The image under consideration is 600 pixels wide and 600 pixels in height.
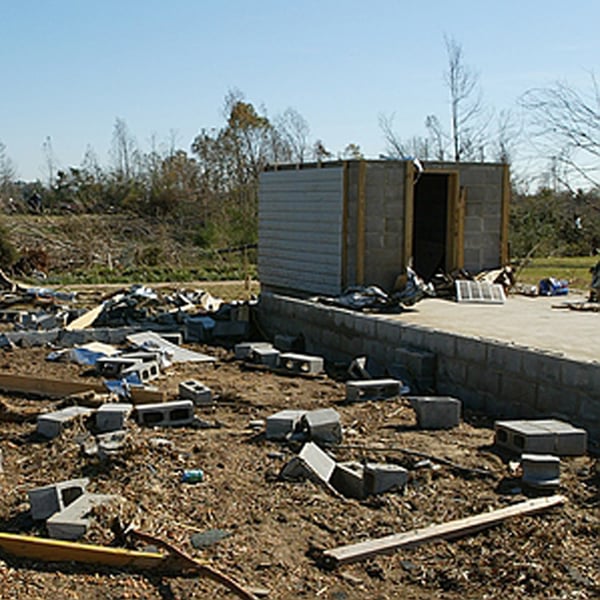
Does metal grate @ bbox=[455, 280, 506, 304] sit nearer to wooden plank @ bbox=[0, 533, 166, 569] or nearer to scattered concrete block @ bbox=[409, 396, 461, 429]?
scattered concrete block @ bbox=[409, 396, 461, 429]

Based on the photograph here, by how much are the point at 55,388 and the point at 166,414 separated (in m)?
2.07

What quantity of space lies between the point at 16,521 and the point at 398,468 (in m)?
2.75

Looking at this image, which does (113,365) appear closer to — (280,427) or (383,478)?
(280,427)

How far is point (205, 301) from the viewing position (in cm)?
1672

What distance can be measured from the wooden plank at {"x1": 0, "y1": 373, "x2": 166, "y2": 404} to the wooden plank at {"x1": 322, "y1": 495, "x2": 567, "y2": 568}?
4.30m

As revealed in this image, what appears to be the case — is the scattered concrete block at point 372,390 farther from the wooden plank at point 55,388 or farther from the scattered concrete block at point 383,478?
the scattered concrete block at point 383,478

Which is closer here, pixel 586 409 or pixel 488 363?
pixel 586 409

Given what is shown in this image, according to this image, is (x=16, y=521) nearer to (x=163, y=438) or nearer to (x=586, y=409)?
(x=163, y=438)

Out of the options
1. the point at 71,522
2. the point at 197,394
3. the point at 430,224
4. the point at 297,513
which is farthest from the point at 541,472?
the point at 430,224

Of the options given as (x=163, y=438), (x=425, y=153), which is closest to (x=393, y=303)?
(x=163, y=438)

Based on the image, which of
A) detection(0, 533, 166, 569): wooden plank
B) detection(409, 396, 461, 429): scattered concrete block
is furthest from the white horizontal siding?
detection(0, 533, 166, 569): wooden plank

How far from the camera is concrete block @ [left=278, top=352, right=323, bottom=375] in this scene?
37.0ft

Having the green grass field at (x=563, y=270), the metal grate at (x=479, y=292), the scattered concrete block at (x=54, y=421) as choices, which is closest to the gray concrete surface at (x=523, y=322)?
the metal grate at (x=479, y=292)

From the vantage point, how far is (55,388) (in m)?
9.86
